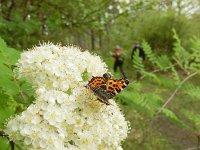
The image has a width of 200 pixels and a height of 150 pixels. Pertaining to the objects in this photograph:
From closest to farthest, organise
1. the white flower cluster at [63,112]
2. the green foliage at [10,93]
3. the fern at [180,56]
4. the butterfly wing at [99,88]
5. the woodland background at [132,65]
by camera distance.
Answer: the white flower cluster at [63,112]
the butterfly wing at [99,88]
the green foliage at [10,93]
the woodland background at [132,65]
the fern at [180,56]

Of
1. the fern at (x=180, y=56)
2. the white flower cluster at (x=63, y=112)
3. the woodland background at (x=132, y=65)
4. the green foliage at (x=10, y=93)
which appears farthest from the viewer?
the fern at (x=180, y=56)

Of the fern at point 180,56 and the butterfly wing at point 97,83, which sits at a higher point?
the fern at point 180,56

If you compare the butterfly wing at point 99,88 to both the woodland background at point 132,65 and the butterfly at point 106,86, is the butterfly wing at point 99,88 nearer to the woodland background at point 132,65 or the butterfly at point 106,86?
the butterfly at point 106,86

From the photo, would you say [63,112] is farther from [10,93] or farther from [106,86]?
[10,93]

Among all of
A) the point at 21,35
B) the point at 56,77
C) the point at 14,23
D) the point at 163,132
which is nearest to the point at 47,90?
the point at 56,77

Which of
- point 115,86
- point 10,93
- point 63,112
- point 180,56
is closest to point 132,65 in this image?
point 180,56

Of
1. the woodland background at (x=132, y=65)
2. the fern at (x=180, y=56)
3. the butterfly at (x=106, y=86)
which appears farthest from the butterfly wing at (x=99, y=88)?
the fern at (x=180, y=56)
